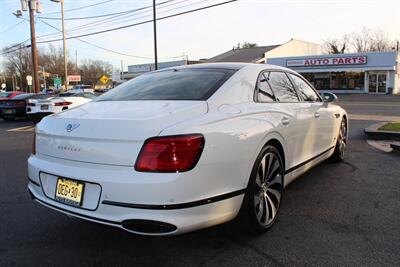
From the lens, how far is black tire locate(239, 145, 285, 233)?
10.4ft

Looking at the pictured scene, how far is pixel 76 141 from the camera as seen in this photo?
288cm

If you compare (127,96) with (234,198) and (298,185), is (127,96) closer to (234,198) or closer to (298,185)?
(234,198)

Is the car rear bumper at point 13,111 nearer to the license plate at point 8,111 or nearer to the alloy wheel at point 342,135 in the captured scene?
the license plate at point 8,111

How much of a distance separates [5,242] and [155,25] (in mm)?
18737

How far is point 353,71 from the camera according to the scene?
38.9m

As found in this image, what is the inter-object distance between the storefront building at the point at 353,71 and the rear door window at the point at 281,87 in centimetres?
3586

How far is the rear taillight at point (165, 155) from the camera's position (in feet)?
8.50

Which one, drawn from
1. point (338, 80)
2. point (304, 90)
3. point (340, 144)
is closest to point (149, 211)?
point (304, 90)

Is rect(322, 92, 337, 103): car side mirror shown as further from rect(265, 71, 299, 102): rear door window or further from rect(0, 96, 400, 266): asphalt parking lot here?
rect(0, 96, 400, 266): asphalt parking lot

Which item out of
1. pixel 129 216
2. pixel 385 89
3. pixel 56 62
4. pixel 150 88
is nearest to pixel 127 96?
pixel 150 88

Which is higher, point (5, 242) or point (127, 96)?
point (127, 96)

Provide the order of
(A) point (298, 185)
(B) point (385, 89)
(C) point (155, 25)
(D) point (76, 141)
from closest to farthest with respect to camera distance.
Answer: (D) point (76, 141)
(A) point (298, 185)
(C) point (155, 25)
(B) point (385, 89)

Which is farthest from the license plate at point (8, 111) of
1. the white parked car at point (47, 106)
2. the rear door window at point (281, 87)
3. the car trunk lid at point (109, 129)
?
the rear door window at point (281, 87)

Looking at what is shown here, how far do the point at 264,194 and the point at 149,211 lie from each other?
1.28 meters
